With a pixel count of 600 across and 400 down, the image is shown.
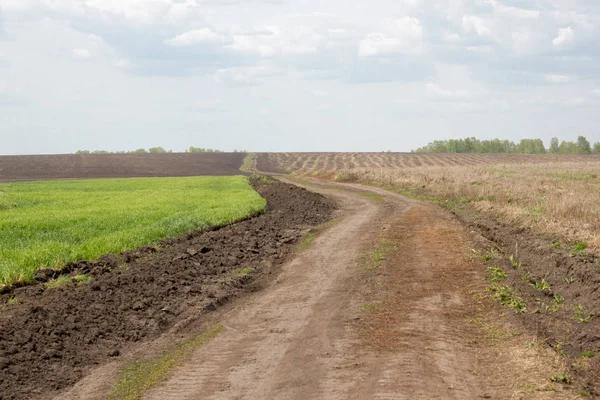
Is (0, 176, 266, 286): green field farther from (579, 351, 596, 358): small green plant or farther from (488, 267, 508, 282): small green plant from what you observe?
(579, 351, 596, 358): small green plant

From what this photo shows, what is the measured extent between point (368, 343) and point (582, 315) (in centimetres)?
415

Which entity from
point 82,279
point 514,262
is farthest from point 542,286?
point 82,279

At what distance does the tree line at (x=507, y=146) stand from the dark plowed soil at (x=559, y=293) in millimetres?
149228

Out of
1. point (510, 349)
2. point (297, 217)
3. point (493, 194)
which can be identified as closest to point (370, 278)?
point (510, 349)

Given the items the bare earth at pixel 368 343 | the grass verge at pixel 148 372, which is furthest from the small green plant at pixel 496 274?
the grass verge at pixel 148 372

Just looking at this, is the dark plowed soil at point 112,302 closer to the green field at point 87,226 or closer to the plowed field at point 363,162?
the green field at point 87,226

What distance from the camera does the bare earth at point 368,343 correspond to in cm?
741

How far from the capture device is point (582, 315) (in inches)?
420

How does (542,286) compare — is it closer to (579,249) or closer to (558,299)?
(558,299)

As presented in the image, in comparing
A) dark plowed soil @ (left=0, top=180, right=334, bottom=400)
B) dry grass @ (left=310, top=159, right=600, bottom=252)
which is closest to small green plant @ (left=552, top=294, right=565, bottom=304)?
dry grass @ (left=310, top=159, right=600, bottom=252)

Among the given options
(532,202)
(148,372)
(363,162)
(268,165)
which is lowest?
(148,372)

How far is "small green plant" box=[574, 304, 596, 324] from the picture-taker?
10328mm

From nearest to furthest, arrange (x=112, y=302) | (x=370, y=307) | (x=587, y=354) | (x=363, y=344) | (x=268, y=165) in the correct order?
1. (x=587, y=354)
2. (x=363, y=344)
3. (x=370, y=307)
4. (x=112, y=302)
5. (x=268, y=165)

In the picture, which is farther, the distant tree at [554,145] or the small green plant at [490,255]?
the distant tree at [554,145]
